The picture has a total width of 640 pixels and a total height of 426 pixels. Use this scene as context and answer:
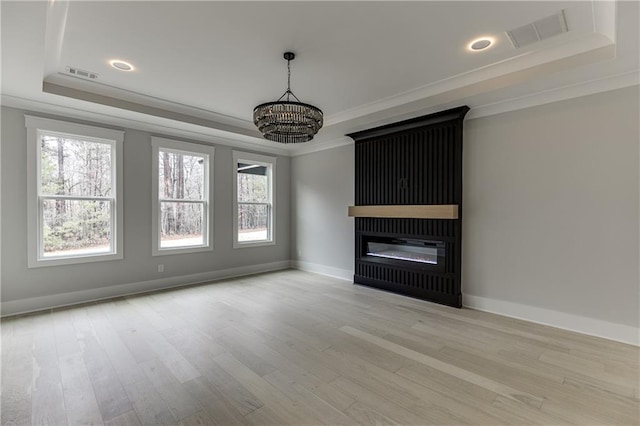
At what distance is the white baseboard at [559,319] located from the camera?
3037 mm

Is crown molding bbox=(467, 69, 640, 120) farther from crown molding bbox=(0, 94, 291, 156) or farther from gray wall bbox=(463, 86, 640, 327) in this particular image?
crown molding bbox=(0, 94, 291, 156)

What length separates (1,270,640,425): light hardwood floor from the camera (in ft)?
6.53

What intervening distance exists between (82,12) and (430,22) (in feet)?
9.05

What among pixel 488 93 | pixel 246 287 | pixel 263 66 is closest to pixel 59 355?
pixel 246 287

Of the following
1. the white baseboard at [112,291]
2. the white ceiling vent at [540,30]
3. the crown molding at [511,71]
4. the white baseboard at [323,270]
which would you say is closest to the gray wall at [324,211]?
the white baseboard at [323,270]

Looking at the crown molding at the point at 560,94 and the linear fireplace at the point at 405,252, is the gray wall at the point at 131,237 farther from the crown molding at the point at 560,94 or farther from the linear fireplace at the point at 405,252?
the crown molding at the point at 560,94

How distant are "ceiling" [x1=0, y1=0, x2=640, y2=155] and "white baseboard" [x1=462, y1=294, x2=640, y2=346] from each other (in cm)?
243

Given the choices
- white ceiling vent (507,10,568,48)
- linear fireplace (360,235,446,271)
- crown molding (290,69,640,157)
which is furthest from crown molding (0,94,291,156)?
white ceiling vent (507,10,568,48)

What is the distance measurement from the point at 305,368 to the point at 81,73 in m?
3.88

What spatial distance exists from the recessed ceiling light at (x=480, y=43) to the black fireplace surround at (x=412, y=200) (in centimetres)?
106

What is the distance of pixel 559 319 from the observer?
342 cm

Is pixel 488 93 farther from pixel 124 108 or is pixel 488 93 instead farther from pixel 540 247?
pixel 124 108

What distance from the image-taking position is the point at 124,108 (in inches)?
159

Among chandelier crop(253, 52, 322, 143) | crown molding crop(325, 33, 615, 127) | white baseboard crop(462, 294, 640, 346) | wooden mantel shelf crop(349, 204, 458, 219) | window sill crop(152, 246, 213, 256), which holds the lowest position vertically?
white baseboard crop(462, 294, 640, 346)
